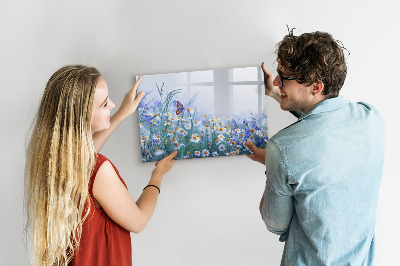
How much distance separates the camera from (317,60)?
119cm

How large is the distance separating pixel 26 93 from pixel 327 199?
1.32 m

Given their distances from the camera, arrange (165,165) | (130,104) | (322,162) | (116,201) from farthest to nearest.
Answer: (165,165) < (130,104) < (116,201) < (322,162)

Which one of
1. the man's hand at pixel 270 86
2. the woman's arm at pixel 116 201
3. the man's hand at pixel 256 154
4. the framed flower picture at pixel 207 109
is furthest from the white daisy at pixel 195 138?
the woman's arm at pixel 116 201

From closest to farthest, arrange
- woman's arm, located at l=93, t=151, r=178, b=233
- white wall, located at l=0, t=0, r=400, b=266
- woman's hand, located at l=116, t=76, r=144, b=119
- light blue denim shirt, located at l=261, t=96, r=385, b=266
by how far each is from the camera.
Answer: light blue denim shirt, located at l=261, t=96, r=385, b=266 → woman's arm, located at l=93, t=151, r=178, b=233 → woman's hand, located at l=116, t=76, r=144, b=119 → white wall, located at l=0, t=0, r=400, b=266

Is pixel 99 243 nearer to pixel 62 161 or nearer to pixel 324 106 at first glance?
pixel 62 161

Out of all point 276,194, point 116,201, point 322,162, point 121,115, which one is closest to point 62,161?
point 116,201

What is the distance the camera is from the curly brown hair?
Answer: 1190 mm

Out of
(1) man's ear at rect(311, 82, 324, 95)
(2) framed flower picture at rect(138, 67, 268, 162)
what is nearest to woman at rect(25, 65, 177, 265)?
(2) framed flower picture at rect(138, 67, 268, 162)

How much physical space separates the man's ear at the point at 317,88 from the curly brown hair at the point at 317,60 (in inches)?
0.4

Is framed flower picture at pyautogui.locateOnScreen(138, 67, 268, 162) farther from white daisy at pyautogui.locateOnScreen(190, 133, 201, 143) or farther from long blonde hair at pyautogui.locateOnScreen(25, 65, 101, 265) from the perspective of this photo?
long blonde hair at pyautogui.locateOnScreen(25, 65, 101, 265)

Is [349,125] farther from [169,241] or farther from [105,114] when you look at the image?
[169,241]

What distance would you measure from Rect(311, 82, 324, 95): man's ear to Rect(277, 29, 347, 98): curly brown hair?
0.04ft

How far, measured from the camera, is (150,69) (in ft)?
5.77

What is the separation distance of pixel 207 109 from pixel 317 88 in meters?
0.60
